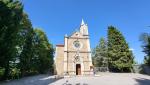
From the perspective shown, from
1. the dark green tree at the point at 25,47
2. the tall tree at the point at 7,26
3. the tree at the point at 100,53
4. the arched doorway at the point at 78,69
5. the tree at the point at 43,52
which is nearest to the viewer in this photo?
the tall tree at the point at 7,26

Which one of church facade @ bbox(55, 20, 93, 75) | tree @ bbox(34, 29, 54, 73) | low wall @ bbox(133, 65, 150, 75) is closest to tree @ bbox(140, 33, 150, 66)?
low wall @ bbox(133, 65, 150, 75)

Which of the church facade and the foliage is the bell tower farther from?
the foliage

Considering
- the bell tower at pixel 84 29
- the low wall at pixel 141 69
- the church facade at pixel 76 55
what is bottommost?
the low wall at pixel 141 69

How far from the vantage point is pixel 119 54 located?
40.0 meters

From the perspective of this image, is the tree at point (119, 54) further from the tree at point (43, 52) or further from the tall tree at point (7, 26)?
the tall tree at point (7, 26)

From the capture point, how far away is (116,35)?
4231 centimetres

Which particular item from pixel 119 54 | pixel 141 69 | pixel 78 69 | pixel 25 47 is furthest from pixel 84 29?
pixel 141 69

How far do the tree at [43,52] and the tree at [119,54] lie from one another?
46.1 feet

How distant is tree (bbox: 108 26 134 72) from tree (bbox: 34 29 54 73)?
1406 cm

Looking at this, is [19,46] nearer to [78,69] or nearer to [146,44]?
[78,69]

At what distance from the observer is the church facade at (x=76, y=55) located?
119 ft

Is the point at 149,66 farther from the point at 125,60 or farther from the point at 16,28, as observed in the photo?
the point at 16,28

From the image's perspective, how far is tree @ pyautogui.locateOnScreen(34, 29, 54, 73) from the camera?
40.4 metres

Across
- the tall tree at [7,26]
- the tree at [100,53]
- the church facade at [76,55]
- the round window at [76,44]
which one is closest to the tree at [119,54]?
the church facade at [76,55]
